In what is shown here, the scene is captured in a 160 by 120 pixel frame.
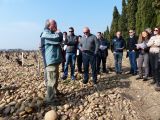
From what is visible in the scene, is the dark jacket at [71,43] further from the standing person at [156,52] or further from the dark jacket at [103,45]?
the standing person at [156,52]

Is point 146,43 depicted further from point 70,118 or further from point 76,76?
point 70,118

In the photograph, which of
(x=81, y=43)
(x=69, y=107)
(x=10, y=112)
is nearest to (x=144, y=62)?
(x=81, y=43)

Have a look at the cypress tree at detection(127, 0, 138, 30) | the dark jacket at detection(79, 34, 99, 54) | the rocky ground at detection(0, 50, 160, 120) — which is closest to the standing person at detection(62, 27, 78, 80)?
the rocky ground at detection(0, 50, 160, 120)

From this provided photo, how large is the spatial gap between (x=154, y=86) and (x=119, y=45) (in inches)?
134

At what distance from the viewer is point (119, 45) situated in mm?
15445

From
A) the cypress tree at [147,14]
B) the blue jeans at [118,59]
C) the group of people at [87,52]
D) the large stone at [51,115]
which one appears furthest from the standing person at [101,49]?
the cypress tree at [147,14]

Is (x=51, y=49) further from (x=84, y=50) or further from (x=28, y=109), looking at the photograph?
(x=84, y=50)

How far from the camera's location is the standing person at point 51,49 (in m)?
9.98

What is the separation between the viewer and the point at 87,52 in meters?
12.8

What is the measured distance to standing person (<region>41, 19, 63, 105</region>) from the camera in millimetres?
9977

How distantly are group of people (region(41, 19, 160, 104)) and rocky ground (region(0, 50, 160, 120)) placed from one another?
0.45 m

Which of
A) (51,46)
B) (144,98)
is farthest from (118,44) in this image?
(51,46)

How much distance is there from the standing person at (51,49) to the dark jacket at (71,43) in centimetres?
365

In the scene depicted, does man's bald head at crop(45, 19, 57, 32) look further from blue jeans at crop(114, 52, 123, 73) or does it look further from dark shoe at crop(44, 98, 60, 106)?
blue jeans at crop(114, 52, 123, 73)
